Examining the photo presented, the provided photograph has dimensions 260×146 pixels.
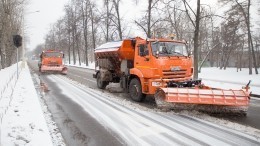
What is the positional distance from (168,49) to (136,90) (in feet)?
6.77

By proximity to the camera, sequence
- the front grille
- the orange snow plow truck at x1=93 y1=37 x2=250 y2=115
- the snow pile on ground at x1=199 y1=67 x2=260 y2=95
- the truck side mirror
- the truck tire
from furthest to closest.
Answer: the snow pile on ground at x1=199 y1=67 x2=260 y2=95
the truck tire
the truck side mirror
the front grille
the orange snow plow truck at x1=93 y1=37 x2=250 y2=115

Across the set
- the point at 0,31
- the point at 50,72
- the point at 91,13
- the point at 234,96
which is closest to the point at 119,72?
the point at 234,96

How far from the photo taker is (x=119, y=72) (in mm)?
14500

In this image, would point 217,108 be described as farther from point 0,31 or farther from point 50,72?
point 0,31

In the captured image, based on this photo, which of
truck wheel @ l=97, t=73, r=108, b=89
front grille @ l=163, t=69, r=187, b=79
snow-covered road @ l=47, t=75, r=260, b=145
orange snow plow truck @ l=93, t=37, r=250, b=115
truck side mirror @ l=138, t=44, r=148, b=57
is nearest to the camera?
snow-covered road @ l=47, t=75, r=260, b=145

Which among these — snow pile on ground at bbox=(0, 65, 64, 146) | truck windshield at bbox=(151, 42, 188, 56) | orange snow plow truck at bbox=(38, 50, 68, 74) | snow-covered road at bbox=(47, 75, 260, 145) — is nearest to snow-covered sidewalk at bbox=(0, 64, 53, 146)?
snow pile on ground at bbox=(0, 65, 64, 146)

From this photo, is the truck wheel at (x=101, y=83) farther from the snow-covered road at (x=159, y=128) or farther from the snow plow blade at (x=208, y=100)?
the snow plow blade at (x=208, y=100)

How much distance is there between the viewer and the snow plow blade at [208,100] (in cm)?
880

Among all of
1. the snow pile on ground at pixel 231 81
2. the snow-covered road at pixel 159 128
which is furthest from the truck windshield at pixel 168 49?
the snow pile on ground at pixel 231 81

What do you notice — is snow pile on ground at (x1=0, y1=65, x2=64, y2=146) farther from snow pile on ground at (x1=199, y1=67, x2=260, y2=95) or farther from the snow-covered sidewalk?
snow pile on ground at (x1=199, y1=67, x2=260, y2=95)

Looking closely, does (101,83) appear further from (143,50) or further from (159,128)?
(159,128)

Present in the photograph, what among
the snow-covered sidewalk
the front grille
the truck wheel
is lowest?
the snow-covered sidewalk

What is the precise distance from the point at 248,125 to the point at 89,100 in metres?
6.40

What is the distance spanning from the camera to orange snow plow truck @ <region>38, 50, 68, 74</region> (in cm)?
2815
